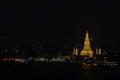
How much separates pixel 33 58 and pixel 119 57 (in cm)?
5979

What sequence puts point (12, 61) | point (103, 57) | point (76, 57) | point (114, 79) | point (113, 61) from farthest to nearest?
point (12, 61)
point (76, 57)
point (103, 57)
point (113, 61)
point (114, 79)

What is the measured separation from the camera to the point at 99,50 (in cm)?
18788

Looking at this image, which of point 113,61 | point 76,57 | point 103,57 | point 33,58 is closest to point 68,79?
point 113,61

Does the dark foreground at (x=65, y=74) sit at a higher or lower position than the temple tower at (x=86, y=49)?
lower

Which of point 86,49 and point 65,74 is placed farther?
point 86,49

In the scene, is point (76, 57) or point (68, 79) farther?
point (76, 57)

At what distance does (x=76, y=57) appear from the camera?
182m

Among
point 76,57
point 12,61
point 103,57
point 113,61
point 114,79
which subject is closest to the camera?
point 114,79

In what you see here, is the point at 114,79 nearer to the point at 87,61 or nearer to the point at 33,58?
the point at 87,61

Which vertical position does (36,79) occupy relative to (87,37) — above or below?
below

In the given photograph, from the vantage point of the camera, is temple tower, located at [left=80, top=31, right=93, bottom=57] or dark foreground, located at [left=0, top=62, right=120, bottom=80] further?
temple tower, located at [left=80, top=31, right=93, bottom=57]

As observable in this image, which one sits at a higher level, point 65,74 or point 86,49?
point 86,49

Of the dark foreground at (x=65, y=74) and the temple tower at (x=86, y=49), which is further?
the temple tower at (x=86, y=49)

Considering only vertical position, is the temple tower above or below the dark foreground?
above
